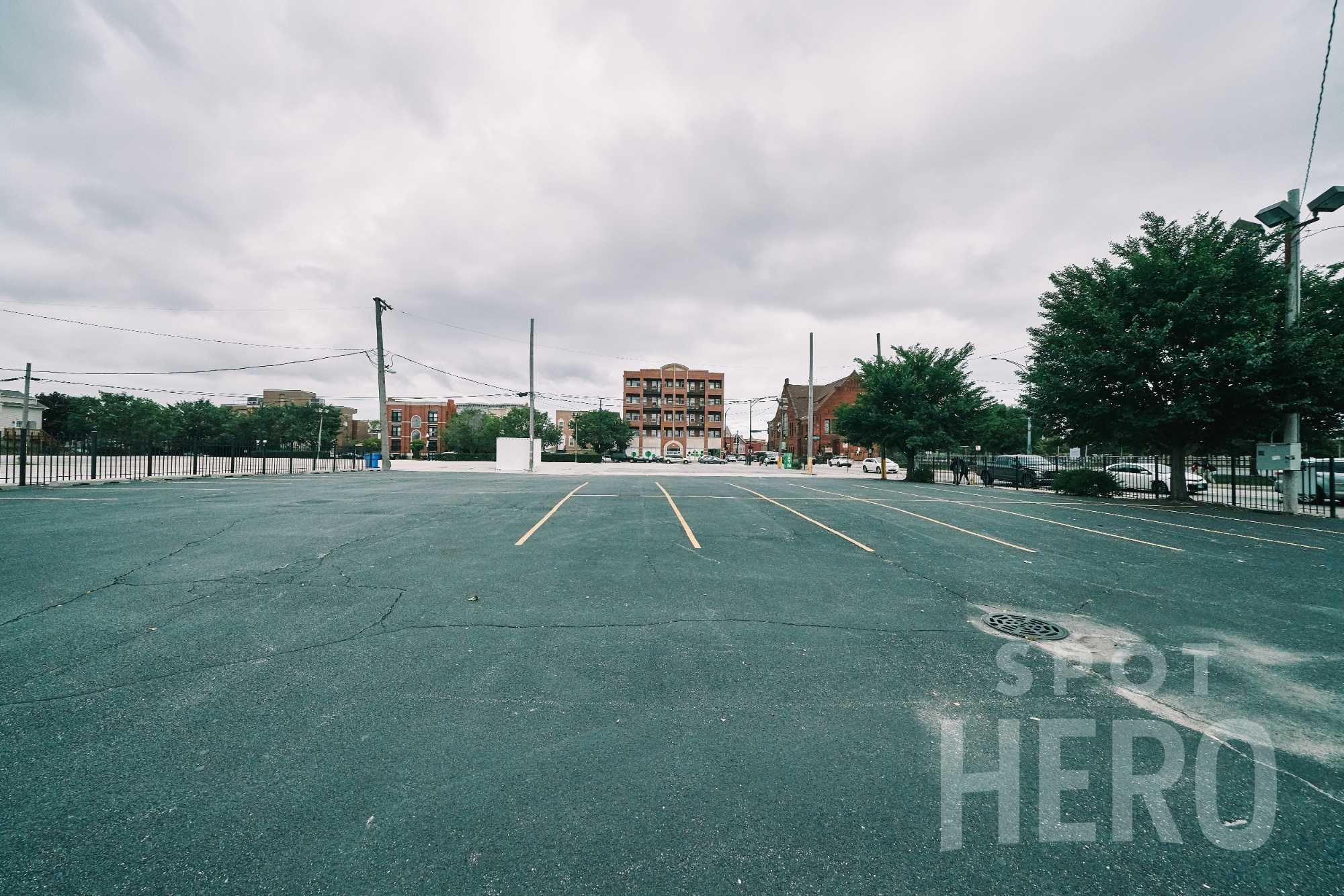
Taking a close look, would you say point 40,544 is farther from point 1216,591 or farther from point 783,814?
point 1216,591

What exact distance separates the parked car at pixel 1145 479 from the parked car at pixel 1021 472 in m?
2.74

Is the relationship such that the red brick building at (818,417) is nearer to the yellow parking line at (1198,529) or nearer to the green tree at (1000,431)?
the green tree at (1000,431)

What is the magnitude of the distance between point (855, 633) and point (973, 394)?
1293 inches

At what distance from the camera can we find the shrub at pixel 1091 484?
22.0 meters

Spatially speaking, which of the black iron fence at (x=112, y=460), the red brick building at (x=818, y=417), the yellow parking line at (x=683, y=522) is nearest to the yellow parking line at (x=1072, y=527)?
the yellow parking line at (x=683, y=522)

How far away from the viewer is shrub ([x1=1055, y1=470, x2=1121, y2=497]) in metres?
22.0

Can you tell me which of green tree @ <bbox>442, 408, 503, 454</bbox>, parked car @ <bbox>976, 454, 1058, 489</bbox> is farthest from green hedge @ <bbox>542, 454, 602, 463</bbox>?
parked car @ <bbox>976, 454, 1058, 489</bbox>

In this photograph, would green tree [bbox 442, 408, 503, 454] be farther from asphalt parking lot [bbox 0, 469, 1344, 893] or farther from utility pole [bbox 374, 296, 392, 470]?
asphalt parking lot [bbox 0, 469, 1344, 893]

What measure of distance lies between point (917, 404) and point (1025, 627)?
1186 inches

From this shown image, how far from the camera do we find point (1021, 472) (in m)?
29.4

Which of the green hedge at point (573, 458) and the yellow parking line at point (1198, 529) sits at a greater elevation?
the green hedge at point (573, 458)

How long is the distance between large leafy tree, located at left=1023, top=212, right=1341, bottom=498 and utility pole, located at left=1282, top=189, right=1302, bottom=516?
357 millimetres

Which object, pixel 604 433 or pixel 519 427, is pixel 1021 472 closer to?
pixel 604 433

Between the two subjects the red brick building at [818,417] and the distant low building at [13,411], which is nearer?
the distant low building at [13,411]
